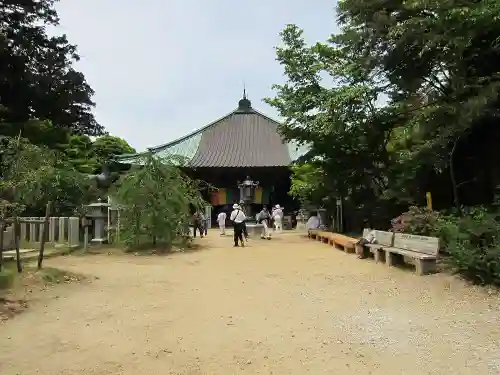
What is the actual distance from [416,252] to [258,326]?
4839mm

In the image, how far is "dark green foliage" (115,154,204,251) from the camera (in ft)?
46.2

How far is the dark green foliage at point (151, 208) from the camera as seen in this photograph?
46.2ft

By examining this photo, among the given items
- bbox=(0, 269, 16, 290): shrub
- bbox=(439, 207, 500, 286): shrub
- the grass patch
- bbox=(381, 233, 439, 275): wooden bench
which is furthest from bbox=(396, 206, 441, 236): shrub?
bbox=(0, 269, 16, 290): shrub

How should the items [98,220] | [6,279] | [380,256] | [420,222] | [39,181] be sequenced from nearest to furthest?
1. [6,279]
2. [420,222]
3. [380,256]
4. [39,181]
5. [98,220]

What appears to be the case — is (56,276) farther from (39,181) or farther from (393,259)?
(393,259)

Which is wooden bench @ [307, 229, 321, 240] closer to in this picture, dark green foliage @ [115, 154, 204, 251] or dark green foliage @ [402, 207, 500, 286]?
dark green foliage @ [115, 154, 204, 251]

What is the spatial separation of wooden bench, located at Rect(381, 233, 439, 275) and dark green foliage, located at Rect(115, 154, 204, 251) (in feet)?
20.7

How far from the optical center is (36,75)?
738 inches

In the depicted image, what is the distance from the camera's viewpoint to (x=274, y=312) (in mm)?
6539

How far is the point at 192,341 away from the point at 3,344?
6.37 ft

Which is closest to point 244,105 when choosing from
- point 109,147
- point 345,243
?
point 109,147

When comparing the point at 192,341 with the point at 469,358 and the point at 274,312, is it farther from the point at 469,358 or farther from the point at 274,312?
the point at 469,358

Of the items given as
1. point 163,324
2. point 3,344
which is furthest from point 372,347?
point 3,344

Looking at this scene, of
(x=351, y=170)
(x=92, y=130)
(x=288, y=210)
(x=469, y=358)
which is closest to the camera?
(x=469, y=358)
